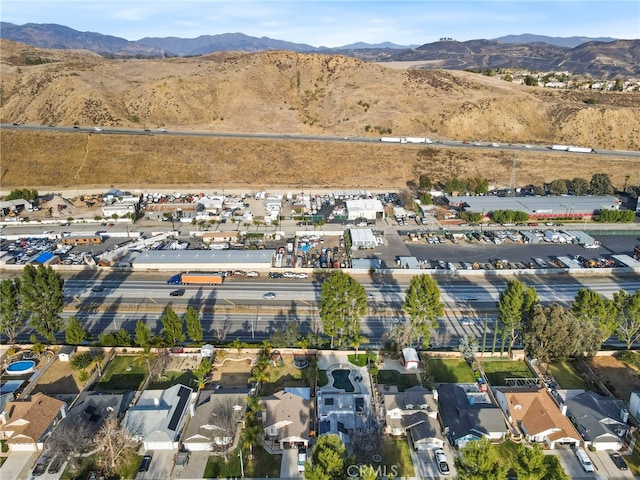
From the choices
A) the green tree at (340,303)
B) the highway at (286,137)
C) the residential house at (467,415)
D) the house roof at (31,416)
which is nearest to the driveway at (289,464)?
the residential house at (467,415)

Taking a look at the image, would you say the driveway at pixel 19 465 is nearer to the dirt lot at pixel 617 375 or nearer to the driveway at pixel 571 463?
the driveway at pixel 571 463

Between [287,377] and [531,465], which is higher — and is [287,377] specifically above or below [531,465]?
below

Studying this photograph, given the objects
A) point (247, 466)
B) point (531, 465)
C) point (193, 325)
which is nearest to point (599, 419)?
point (531, 465)

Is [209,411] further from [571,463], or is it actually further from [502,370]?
[571,463]

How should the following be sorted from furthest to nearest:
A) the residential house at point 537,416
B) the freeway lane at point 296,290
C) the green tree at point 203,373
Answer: the freeway lane at point 296,290 → the green tree at point 203,373 → the residential house at point 537,416

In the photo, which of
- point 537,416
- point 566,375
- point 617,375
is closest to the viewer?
point 537,416

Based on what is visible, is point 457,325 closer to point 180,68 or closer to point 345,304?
point 345,304

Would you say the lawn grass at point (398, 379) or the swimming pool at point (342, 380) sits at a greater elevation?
the lawn grass at point (398, 379)
